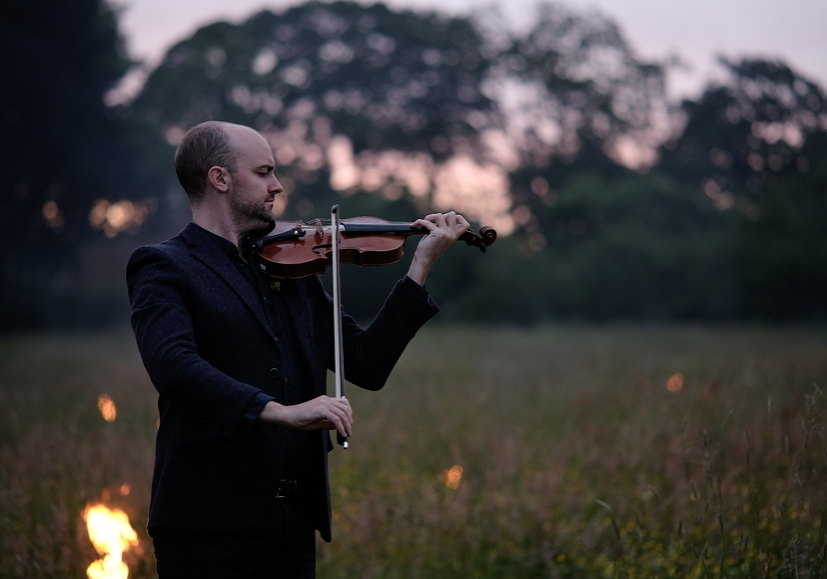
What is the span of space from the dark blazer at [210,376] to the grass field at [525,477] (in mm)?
1688

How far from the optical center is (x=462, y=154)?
38.5m

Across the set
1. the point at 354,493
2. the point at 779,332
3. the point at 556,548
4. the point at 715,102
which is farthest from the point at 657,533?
the point at 715,102

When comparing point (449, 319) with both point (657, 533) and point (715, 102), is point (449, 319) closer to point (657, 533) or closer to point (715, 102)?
point (715, 102)

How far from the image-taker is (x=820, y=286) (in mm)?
22984

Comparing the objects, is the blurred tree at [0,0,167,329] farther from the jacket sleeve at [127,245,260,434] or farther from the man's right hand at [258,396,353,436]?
the man's right hand at [258,396,353,436]

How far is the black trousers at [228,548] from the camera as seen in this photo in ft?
8.38

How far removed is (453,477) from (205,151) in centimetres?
397

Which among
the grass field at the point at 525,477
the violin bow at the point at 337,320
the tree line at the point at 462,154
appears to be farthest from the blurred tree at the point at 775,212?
the violin bow at the point at 337,320

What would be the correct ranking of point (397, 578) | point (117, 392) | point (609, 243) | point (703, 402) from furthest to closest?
point (609, 243) < point (117, 392) < point (703, 402) < point (397, 578)

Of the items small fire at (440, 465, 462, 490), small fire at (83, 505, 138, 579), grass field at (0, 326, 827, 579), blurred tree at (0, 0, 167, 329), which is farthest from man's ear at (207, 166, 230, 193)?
blurred tree at (0, 0, 167, 329)

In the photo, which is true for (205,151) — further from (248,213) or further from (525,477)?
(525,477)

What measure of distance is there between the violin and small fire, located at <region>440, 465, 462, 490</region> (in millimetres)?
3250

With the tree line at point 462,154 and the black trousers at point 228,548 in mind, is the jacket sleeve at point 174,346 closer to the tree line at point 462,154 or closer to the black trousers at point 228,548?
the black trousers at point 228,548

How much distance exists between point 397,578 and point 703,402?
332 cm
